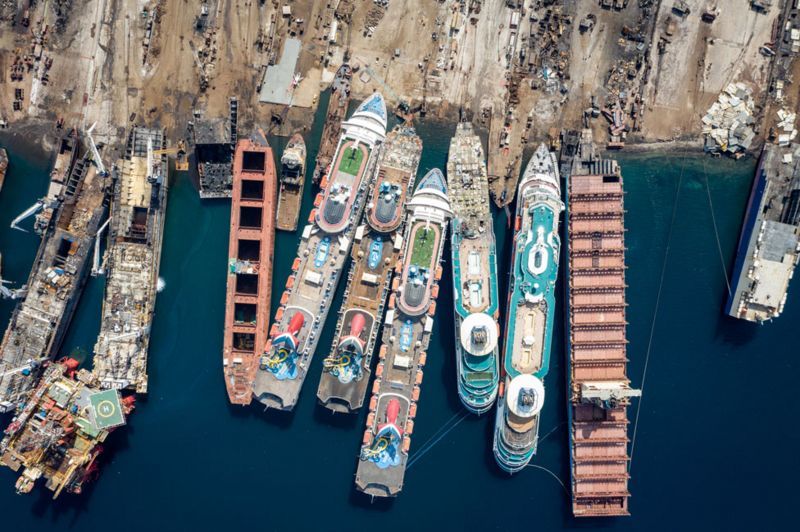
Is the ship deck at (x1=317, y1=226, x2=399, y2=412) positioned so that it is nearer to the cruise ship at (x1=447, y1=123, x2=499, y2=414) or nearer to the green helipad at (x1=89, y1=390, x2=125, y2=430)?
the cruise ship at (x1=447, y1=123, x2=499, y2=414)

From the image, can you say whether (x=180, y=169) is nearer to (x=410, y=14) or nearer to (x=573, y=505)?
(x=410, y=14)

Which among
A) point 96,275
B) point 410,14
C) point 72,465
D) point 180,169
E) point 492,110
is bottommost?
point 72,465

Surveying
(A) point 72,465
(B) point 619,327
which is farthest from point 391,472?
(A) point 72,465

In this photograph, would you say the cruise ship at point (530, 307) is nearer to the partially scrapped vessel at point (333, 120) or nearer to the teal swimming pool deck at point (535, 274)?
the teal swimming pool deck at point (535, 274)

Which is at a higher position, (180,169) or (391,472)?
(180,169)

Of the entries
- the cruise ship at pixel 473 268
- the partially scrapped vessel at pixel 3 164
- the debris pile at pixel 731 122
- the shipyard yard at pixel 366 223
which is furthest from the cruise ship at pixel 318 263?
the debris pile at pixel 731 122

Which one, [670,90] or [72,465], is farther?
[670,90]
